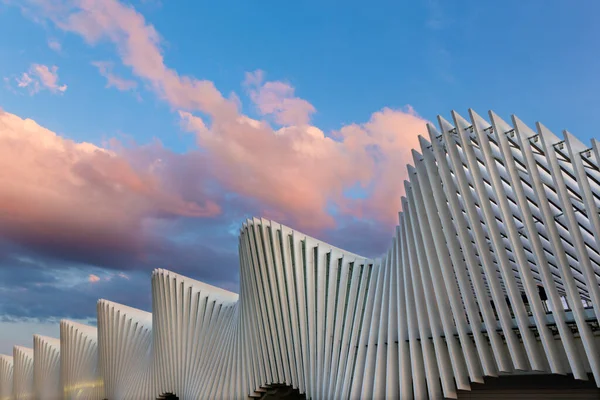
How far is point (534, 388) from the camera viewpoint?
669 inches

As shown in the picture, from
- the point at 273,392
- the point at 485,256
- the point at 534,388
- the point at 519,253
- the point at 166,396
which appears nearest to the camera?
the point at 519,253

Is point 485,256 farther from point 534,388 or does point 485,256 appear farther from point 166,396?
point 166,396

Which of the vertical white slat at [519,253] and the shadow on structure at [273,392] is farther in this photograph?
the shadow on structure at [273,392]

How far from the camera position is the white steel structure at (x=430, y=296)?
11789mm

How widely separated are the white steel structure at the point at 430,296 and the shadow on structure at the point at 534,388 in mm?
968

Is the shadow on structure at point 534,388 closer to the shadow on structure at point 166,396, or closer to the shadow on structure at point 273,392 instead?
the shadow on structure at point 273,392

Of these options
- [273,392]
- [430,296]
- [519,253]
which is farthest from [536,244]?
[273,392]

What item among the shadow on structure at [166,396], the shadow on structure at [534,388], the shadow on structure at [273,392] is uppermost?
the shadow on structure at [166,396]

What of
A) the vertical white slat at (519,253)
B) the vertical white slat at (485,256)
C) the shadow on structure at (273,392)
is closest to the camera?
the vertical white slat at (519,253)

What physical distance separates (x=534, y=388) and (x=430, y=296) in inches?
213

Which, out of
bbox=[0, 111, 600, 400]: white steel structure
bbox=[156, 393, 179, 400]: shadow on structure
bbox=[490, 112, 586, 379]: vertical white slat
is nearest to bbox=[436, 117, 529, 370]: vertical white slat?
bbox=[0, 111, 600, 400]: white steel structure

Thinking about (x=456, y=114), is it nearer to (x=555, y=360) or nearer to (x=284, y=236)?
(x=555, y=360)

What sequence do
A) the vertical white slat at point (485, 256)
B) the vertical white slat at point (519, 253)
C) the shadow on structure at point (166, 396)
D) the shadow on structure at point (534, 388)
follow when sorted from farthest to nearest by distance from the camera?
the shadow on structure at point (166, 396) < the shadow on structure at point (534, 388) < the vertical white slat at point (485, 256) < the vertical white slat at point (519, 253)

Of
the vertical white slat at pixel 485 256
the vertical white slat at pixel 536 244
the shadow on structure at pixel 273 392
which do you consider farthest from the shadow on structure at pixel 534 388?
the shadow on structure at pixel 273 392
